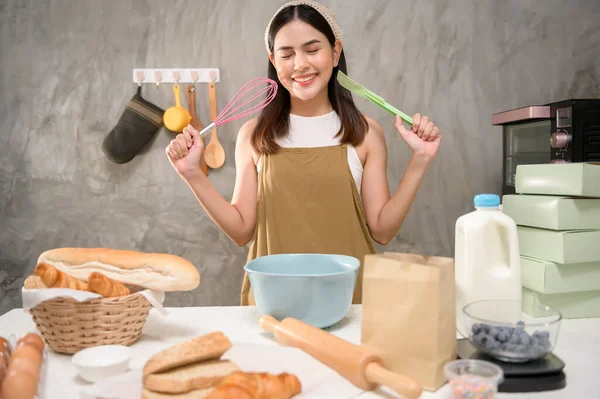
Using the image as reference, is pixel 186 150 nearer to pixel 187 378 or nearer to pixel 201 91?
pixel 187 378

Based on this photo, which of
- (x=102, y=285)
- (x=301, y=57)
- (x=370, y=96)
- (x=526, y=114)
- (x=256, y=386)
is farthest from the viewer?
(x=526, y=114)

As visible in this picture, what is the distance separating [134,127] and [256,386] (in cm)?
192

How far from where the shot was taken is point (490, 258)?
2.86 ft

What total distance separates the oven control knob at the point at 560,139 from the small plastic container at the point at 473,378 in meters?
1.26

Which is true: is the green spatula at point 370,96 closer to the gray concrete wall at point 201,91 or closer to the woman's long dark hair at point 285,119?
the woman's long dark hair at point 285,119

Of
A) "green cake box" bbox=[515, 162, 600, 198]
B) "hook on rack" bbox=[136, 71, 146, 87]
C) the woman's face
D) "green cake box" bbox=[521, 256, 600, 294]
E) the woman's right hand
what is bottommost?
"green cake box" bbox=[521, 256, 600, 294]

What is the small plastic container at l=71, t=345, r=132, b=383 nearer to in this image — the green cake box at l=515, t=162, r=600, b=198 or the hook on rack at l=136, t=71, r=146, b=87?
the green cake box at l=515, t=162, r=600, b=198

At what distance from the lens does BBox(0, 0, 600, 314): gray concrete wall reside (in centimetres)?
234

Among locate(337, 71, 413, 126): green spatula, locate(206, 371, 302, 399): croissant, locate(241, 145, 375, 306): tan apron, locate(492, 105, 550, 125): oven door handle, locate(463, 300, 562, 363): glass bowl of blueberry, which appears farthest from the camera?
locate(492, 105, 550, 125): oven door handle

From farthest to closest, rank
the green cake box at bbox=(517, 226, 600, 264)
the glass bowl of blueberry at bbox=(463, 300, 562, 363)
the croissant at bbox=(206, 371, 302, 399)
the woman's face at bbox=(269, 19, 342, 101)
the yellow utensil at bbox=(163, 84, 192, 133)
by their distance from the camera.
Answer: the yellow utensil at bbox=(163, 84, 192, 133) < the woman's face at bbox=(269, 19, 342, 101) < the green cake box at bbox=(517, 226, 600, 264) < the glass bowl of blueberry at bbox=(463, 300, 562, 363) < the croissant at bbox=(206, 371, 302, 399)

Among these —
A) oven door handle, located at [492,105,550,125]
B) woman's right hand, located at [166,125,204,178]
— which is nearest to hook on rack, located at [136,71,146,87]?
woman's right hand, located at [166,125,204,178]

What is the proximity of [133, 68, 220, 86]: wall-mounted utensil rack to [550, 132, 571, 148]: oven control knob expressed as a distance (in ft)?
4.82

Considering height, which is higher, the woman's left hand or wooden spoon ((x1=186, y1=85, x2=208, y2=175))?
wooden spoon ((x1=186, y1=85, x2=208, y2=175))

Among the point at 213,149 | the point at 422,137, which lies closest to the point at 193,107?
the point at 213,149
